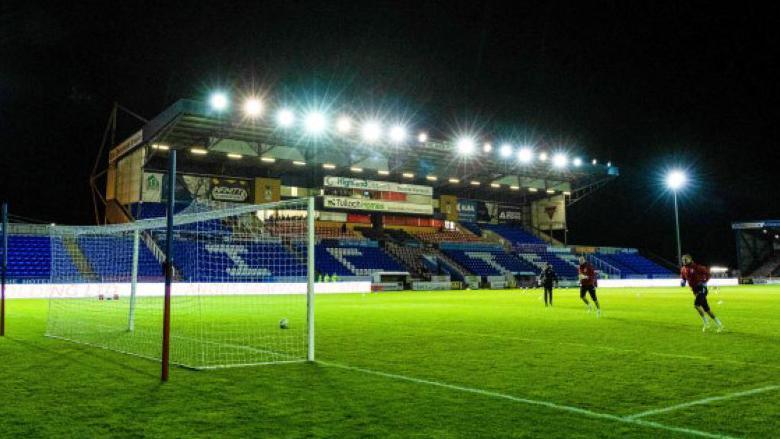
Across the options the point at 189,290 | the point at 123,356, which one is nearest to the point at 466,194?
the point at 189,290

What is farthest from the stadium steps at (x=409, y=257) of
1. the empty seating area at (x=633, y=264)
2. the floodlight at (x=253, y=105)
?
the empty seating area at (x=633, y=264)

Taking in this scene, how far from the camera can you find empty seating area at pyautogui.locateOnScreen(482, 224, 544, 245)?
61634 millimetres

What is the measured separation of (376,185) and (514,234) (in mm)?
18248

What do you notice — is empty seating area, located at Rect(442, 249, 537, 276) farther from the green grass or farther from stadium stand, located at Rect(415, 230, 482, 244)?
the green grass

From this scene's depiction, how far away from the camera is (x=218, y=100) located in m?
35.6

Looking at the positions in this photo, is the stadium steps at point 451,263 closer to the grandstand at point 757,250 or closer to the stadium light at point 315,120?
the stadium light at point 315,120

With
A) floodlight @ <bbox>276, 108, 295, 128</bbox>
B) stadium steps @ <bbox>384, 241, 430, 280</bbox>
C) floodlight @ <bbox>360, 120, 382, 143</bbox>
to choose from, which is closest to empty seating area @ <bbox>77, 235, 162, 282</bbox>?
floodlight @ <bbox>276, 108, 295, 128</bbox>

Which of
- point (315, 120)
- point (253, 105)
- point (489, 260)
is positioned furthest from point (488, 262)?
point (253, 105)

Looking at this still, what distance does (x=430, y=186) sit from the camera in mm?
57188

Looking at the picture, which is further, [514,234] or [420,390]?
[514,234]

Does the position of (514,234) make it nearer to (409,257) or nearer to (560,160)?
(560,160)

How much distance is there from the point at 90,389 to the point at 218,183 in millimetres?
41132

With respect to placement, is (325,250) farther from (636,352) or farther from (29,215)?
(636,352)

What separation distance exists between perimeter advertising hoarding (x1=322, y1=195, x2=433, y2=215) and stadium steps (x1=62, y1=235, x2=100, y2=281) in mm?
22000
